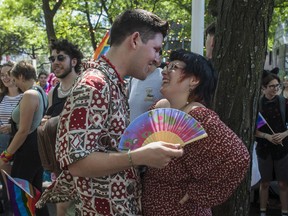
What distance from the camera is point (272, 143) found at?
5.32 metres

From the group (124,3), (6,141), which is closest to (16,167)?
(6,141)

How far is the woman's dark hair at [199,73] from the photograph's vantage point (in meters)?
2.23

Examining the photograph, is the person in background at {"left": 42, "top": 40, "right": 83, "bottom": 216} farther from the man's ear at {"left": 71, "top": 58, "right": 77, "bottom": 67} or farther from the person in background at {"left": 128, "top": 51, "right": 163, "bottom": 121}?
the person in background at {"left": 128, "top": 51, "right": 163, "bottom": 121}

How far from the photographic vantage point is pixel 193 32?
398 centimetres

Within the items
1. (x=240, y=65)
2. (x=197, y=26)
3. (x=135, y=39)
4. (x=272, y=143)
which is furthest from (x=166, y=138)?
(x=272, y=143)

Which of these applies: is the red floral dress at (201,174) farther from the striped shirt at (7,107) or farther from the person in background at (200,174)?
the striped shirt at (7,107)

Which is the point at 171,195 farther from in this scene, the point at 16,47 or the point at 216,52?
the point at 16,47

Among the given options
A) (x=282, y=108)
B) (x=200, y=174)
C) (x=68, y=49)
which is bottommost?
(x=282, y=108)

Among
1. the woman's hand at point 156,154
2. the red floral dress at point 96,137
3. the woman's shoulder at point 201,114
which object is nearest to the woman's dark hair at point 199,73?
the woman's shoulder at point 201,114

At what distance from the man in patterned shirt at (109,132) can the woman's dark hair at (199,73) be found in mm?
257

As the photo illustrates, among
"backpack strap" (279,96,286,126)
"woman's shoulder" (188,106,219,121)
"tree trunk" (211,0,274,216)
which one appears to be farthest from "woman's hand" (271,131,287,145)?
"woman's shoulder" (188,106,219,121)

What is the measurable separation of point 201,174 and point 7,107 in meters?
3.86

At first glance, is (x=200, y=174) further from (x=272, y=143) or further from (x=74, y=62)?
(x=272, y=143)

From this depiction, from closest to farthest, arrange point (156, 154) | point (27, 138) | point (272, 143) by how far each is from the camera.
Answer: point (156, 154)
point (27, 138)
point (272, 143)
